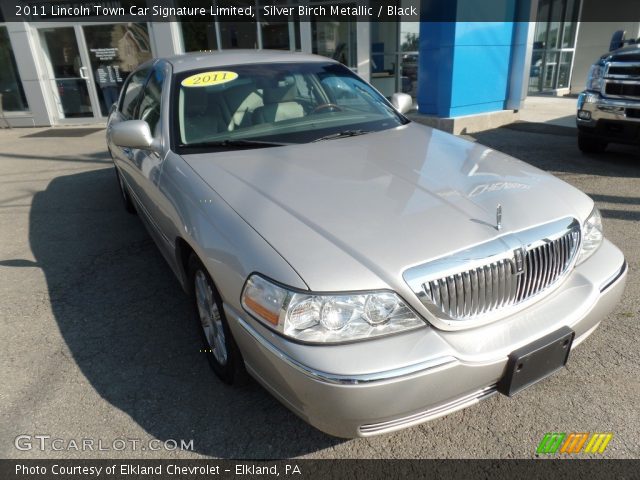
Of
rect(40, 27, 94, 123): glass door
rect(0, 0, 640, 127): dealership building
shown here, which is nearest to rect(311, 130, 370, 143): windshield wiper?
rect(0, 0, 640, 127): dealership building

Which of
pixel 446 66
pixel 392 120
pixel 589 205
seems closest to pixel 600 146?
pixel 446 66

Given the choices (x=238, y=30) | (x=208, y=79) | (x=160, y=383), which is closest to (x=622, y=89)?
(x=208, y=79)

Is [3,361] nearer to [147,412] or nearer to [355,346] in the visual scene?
[147,412]

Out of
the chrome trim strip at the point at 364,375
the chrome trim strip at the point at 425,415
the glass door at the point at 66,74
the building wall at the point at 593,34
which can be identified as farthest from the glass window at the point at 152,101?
the building wall at the point at 593,34

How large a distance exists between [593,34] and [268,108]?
50.1 feet

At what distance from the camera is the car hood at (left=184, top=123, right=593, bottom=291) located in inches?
70.2

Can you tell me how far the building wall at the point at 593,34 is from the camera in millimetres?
14141

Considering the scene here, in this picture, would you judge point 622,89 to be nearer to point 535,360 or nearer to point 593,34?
point 535,360

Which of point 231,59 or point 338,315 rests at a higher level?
point 231,59

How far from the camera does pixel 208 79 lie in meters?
3.20

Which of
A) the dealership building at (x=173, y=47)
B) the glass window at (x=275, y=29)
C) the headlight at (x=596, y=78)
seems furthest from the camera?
the glass window at (x=275, y=29)

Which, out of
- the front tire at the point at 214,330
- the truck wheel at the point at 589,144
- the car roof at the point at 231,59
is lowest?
the truck wheel at the point at 589,144

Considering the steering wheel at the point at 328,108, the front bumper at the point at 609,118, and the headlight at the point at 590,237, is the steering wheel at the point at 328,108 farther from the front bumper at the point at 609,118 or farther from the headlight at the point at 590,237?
the front bumper at the point at 609,118

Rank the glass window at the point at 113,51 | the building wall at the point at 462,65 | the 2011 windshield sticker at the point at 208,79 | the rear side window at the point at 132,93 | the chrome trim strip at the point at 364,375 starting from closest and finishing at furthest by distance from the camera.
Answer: the chrome trim strip at the point at 364,375, the 2011 windshield sticker at the point at 208,79, the rear side window at the point at 132,93, the building wall at the point at 462,65, the glass window at the point at 113,51
